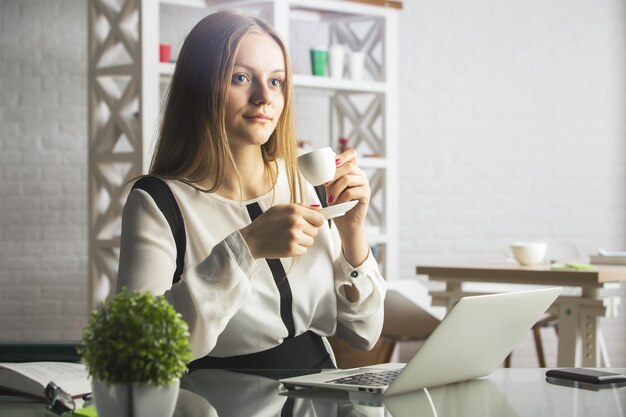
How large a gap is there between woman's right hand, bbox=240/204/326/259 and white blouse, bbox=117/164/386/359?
0.04 metres

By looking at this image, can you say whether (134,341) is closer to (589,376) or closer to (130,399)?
(130,399)

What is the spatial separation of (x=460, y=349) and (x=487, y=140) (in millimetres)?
4624

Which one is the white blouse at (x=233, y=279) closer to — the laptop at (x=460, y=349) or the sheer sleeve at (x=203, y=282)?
the sheer sleeve at (x=203, y=282)

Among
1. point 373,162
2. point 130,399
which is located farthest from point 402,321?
point 130,399

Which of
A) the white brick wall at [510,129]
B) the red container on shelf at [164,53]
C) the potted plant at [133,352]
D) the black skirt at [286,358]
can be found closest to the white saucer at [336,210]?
the black skirt at [286,358]

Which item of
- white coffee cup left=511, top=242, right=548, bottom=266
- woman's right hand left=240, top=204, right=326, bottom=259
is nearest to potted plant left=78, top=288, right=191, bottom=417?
woman's right hand left=240, top=204, right=326, bottom=259

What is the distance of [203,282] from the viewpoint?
1393 mm

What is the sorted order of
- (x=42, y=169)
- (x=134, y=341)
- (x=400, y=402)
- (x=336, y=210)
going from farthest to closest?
(x=42, y=169)
(x=336, y=210)
(x=400, y=402)
(x=134, y=341)

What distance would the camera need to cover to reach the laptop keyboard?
1.21 meters

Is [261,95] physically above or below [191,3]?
below

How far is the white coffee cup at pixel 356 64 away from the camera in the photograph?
4.57 m

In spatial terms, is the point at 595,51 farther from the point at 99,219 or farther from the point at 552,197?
the point at 99,219

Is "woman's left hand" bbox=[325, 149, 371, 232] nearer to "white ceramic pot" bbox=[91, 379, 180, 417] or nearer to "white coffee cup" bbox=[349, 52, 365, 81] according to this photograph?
"white ceramic pot" bbox=[91, 379, 180, 417]

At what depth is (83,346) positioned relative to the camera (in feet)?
2.93
